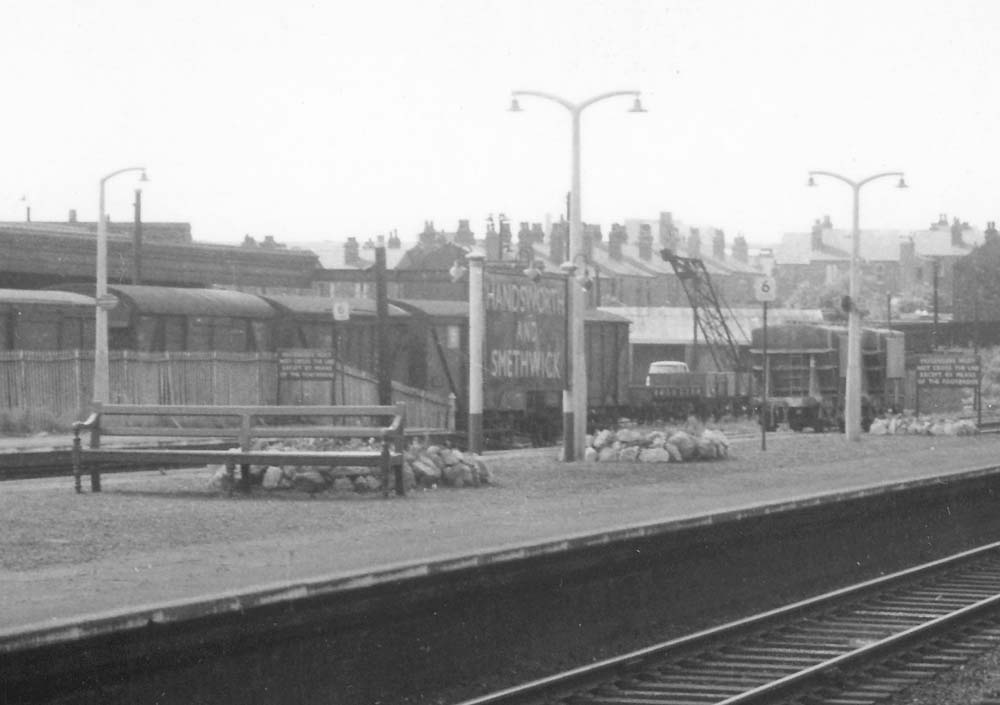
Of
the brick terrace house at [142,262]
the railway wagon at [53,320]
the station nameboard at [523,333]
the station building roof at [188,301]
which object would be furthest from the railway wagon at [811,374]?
the station nameboard at [523,333]

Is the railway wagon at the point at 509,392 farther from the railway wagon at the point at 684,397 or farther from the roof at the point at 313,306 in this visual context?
the railway wagon at the point at 684,397

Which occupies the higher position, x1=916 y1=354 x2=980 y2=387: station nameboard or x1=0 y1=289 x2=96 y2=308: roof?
x1=0 y1=289 x2=96 y2=308: roof

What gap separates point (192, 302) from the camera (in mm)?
41188

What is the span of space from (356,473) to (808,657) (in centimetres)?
830

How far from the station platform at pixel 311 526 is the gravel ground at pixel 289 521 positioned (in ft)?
0.07

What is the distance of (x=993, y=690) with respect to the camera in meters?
11.0

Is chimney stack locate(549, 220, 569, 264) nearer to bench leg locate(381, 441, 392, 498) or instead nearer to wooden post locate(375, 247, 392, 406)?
wooden post locate(375, 247, 392, 406)

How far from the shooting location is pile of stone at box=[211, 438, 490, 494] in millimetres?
19656

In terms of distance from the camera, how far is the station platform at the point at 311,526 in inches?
424

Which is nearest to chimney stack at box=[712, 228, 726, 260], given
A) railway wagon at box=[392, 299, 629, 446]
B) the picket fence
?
railway wagon at box=[392, 299, 629, 446]

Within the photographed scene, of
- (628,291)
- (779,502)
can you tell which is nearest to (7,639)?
(779,502)

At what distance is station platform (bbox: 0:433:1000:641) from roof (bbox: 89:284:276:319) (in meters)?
16.2

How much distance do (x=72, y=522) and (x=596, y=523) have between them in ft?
15.5

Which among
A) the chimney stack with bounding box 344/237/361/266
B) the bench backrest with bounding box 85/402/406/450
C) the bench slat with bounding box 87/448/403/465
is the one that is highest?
the chimney stack with bounding box 344/237/361/266
